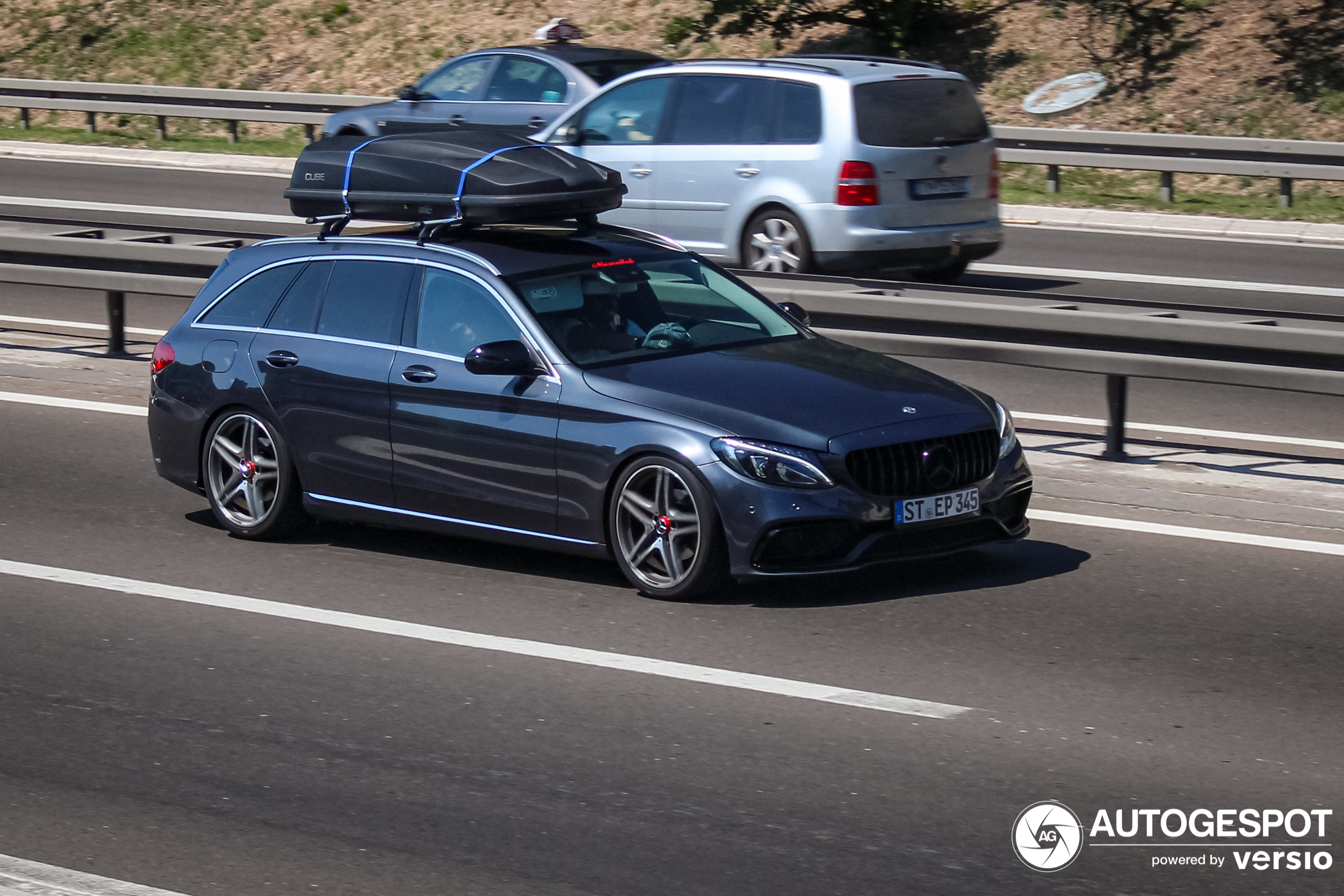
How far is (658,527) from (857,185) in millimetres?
7280

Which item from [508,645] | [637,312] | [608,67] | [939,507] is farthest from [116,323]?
[608,67]

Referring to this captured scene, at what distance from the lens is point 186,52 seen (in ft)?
121

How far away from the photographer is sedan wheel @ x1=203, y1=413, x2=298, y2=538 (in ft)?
28.7

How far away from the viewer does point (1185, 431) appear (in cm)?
1114

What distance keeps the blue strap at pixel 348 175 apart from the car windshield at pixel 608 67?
40.2 feet

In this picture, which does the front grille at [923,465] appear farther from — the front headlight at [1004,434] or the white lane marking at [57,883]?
the white lane marking at [57,883]

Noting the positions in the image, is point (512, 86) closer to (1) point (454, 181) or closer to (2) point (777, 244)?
(2) point (777, 244)

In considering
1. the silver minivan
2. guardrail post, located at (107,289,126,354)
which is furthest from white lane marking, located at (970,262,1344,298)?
guardrail post, located at (107,289,126,354)

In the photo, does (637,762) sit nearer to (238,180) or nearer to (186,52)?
(238,180)

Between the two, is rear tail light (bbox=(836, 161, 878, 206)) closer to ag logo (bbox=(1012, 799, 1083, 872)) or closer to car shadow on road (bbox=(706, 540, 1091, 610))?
car shadow on road (bbox=(706, 540, 1091, 610))

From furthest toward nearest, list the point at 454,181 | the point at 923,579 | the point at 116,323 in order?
the point at 116,323
the point at 454,181
the point at 923,579

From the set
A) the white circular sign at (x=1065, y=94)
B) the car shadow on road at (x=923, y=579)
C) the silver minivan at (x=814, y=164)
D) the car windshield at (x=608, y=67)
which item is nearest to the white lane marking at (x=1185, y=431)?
the car shadow on road at (x=923, y=579)

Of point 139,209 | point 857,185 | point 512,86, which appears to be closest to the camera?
point 857,185

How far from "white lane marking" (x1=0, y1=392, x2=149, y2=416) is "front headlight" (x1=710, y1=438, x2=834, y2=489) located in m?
5.63
